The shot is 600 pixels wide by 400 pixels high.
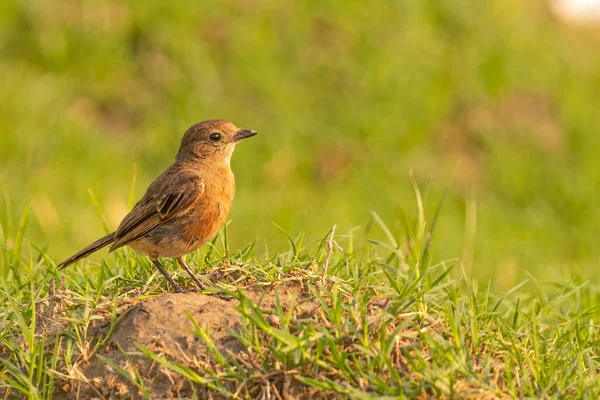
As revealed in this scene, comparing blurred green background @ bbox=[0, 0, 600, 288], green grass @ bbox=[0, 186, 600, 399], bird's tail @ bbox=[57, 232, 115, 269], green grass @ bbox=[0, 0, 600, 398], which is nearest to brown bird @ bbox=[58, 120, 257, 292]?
bird's tail @ bbox=[57, 232, 115, 269]

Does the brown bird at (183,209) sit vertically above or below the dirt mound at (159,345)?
above

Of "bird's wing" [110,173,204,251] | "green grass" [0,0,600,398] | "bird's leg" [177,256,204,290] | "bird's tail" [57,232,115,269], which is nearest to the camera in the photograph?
"bird's leg" [177,256,204,290]

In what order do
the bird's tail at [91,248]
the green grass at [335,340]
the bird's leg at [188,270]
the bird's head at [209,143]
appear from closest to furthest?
the green grass at [335,340], the bird's leg at [188,270], the bird's tail at [91,248], the bird's head at [209,143]

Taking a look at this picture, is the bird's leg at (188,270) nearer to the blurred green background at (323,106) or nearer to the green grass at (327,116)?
the green grass at (327,116)

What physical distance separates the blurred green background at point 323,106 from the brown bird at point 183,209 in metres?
3.88

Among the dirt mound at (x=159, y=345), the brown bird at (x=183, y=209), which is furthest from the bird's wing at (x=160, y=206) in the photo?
the dirt mound at (x=159, y=345)

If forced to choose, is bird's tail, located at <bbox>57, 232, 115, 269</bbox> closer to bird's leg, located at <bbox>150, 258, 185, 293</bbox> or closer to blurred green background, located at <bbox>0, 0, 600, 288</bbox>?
bird's leg, located at <bbox>150, 258, 185, 293</bbox>

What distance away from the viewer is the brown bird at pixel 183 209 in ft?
19.0

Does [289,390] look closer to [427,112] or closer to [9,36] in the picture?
[427,112]

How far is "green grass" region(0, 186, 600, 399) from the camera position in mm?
4312

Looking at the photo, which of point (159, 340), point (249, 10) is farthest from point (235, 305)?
point (249, 10)

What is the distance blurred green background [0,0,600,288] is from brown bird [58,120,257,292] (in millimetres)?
3881

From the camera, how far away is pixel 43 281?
5.38 m

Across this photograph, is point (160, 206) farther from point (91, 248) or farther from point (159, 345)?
point (159, 345)
